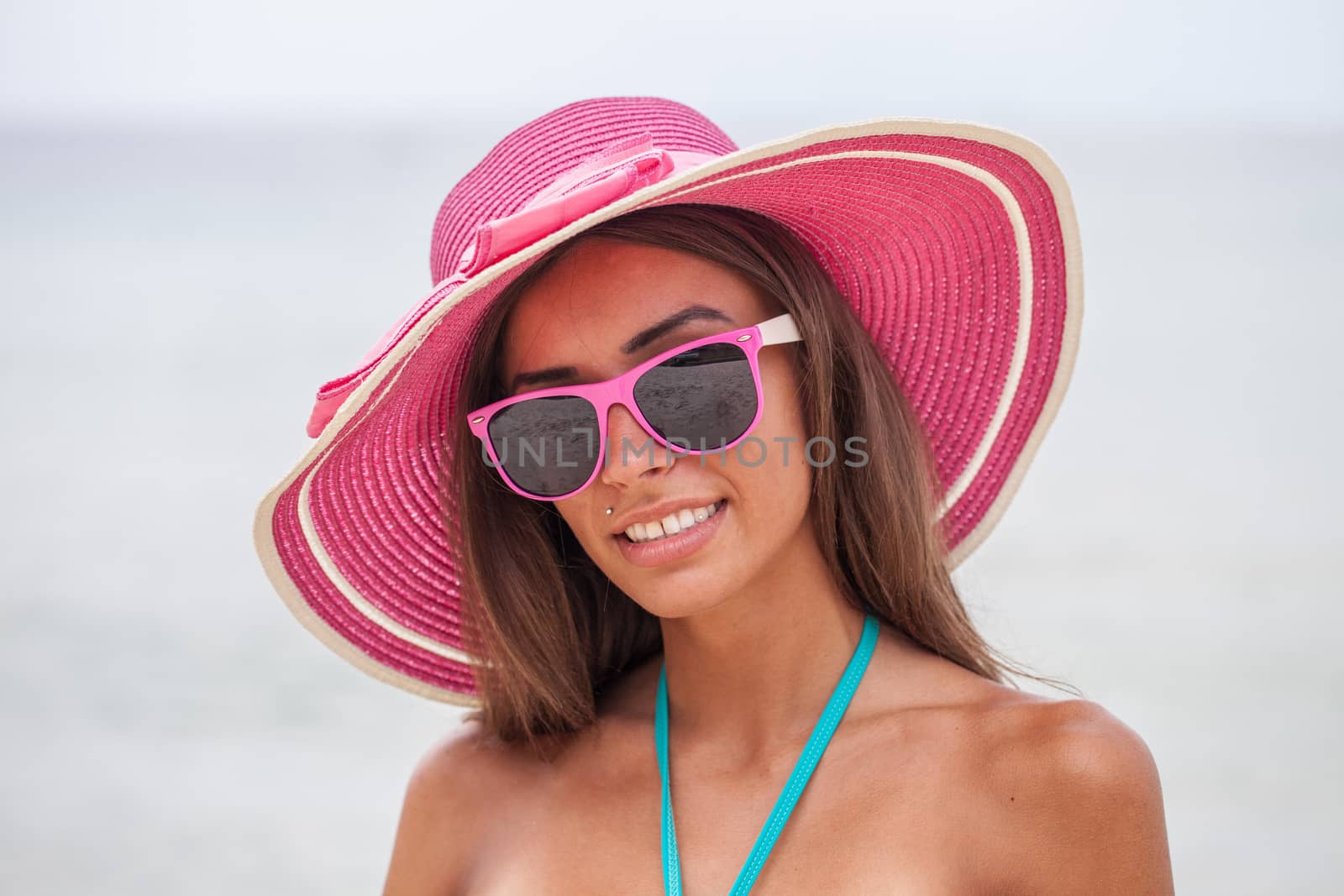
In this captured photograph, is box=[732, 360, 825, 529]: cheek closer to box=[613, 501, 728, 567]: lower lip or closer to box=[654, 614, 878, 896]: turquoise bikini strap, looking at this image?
box=[613, 501, 728, 567]: lower lip

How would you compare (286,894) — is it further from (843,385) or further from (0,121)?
(0,121)

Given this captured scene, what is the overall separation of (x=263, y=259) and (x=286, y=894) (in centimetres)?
508

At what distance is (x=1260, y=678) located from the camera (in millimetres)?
4332

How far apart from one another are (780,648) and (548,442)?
46cm

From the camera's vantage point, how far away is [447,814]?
78.4 inches

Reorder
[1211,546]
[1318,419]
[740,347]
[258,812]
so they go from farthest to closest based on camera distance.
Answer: [1318,419] → [1211,546] → [258,812] → [740,347]

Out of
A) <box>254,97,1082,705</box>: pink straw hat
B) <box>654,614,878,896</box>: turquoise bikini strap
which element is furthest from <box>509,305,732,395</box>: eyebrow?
<box>654,614,878,896</box>: turquoise bikini strap

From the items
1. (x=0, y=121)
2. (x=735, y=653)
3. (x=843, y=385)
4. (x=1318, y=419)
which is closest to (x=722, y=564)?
(x=735, y=653)

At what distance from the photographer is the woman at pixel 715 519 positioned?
1.61 meters

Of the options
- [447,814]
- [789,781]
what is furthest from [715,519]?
[447,814]

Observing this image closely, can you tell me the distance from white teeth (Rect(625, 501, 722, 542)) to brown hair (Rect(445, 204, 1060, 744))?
0.21m

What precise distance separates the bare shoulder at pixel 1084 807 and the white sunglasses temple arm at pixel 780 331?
0.59 metres

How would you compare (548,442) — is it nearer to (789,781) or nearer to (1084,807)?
(789,781)

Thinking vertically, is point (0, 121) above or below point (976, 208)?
above
